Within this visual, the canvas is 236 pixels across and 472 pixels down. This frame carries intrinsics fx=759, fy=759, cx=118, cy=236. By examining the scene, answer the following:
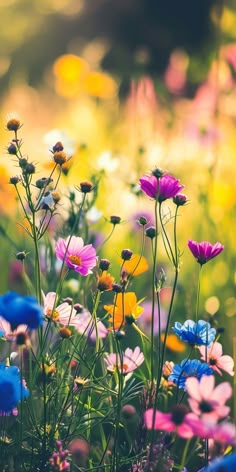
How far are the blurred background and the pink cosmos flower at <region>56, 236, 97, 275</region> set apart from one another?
66 centimetres

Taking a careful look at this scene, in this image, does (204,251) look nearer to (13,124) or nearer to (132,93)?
(13,124)

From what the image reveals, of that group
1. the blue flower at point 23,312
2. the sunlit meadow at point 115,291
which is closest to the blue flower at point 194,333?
the sunlit meadow at point 115,291

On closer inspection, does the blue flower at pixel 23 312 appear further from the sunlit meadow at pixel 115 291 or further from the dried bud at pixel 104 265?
the dried bud at pixel 104 265

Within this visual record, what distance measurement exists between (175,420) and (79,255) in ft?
0.94

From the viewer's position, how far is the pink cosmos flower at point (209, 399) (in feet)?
2.17

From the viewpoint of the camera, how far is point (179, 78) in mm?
2691

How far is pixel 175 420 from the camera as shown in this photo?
659 mm

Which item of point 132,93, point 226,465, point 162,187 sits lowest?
point 226,465

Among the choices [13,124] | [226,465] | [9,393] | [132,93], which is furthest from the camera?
[132,93]

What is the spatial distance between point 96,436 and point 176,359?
0.32 metres

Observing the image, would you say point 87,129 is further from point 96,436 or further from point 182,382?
point 182,382

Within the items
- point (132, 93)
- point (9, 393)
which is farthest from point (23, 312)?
point (132, 93)

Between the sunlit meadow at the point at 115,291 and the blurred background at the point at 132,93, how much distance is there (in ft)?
0.04

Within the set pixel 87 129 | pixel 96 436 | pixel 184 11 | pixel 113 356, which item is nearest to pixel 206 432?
pixel 113 356
